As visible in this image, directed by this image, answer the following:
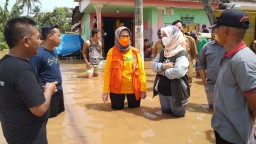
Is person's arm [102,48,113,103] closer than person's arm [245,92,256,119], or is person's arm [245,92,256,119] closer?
person's arm [245,92,256,119]

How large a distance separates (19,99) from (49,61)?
2840 mm

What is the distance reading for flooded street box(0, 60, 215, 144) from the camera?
167 inches

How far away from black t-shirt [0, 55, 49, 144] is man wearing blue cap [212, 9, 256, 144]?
4.54ft

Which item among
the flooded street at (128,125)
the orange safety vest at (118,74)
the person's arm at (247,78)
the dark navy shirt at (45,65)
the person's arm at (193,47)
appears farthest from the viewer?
the person's arm at (193,47)

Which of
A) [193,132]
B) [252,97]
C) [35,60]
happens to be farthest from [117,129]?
[252,97]

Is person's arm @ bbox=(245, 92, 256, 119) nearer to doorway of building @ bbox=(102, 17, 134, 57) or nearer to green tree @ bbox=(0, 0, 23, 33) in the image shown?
doorway of building @ bbox=(102, 17, 134, 57)

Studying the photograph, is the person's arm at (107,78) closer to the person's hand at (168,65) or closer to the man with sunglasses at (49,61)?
the man with sunglasses at (49,61)

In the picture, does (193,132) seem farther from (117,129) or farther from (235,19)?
(235,19)

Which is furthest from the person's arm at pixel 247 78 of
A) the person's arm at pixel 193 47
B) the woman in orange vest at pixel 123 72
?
the person's arm at pixel 193 47

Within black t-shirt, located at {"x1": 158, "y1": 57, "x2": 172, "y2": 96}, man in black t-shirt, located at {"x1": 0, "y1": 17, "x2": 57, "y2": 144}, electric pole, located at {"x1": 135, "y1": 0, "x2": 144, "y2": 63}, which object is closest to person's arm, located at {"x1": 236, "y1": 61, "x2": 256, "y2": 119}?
man in black t-shirt, located at {"x1": 0, "y1": 17, "x2": 57, "y2": 144}

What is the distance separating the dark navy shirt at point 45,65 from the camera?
4727mm

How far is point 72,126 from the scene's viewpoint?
489cm

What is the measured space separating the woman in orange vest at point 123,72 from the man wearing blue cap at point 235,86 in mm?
3329

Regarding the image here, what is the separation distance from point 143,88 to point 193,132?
144 cm
